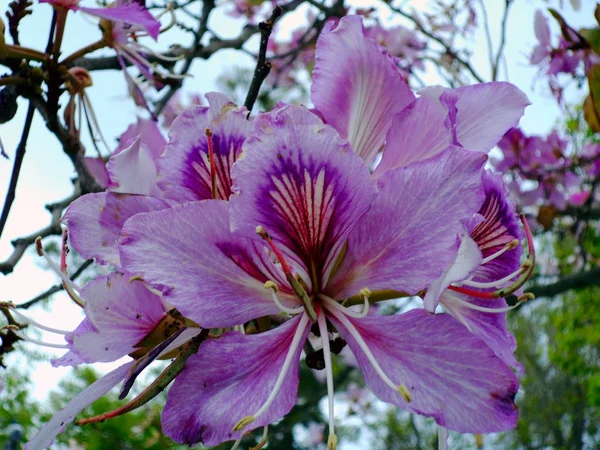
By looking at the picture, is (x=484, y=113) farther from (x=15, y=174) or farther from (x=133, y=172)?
(x=15, y=174)

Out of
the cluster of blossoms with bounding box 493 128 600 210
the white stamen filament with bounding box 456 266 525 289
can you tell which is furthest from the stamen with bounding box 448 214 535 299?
the cluster of blossoms with bounding box 493 128 600 210

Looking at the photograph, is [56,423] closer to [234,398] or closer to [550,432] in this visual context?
[234,398]

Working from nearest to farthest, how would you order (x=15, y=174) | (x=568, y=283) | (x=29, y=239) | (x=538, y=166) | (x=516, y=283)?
1. (x=516, y=283)
2. (x=15, y=174)
3. (x=29, y=239)
4. (x=568, y=283)
5. (x=538, y=166)

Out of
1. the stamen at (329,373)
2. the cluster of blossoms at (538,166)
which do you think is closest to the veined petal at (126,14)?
the stamen at (329,373)

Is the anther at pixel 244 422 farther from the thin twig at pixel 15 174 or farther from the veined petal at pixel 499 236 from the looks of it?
the thin twig at pixel 15 174

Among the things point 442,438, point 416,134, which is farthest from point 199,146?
point 442,438

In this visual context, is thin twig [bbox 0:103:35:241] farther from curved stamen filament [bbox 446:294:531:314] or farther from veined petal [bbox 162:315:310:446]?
curved stamen filament [bbox 446:294:531:314]

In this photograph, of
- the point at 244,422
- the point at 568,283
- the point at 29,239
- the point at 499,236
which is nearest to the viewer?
the point at 244,422

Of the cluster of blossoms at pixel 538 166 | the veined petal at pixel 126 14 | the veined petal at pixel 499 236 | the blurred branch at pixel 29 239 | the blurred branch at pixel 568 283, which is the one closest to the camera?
the veined petal at pixel 499 236
